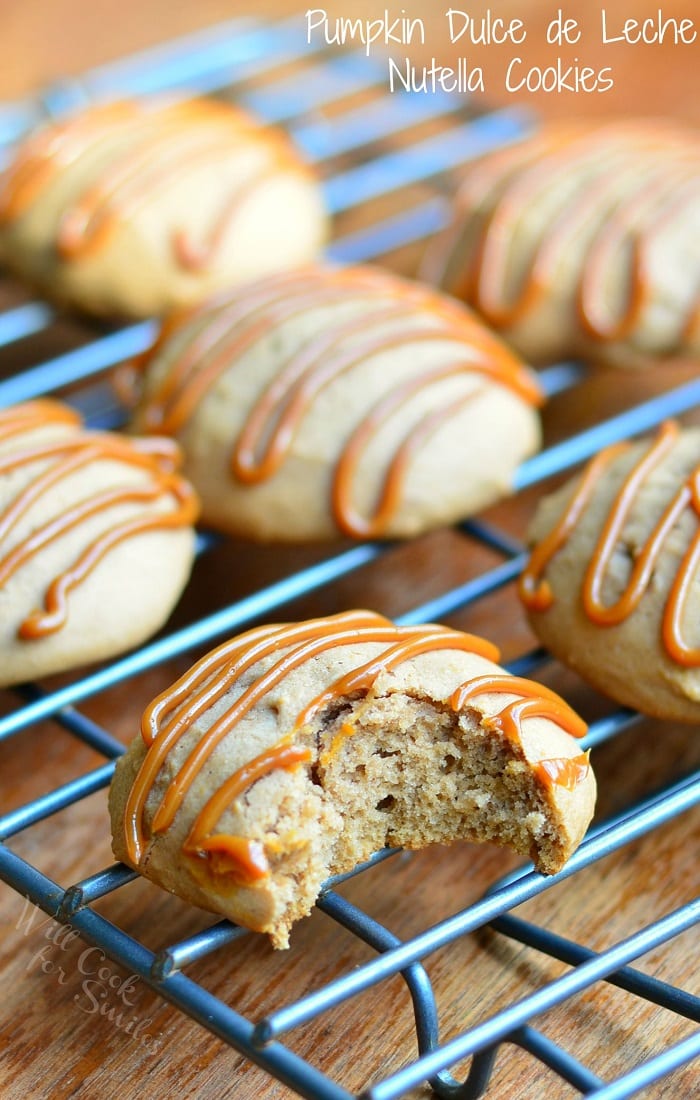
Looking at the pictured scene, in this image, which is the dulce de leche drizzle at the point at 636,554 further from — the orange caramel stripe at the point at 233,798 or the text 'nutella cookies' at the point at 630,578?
the orange caramel stripe at the point at 233,798

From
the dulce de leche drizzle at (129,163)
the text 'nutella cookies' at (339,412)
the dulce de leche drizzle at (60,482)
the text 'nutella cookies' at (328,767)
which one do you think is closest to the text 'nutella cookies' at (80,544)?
the dulce de leche drizzle at (60,482)

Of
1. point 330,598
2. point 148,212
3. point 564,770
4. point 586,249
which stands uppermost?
point 148,212

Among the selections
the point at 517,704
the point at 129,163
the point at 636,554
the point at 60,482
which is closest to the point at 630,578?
the point at 636,554

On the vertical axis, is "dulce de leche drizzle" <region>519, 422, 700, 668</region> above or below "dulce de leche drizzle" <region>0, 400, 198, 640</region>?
below

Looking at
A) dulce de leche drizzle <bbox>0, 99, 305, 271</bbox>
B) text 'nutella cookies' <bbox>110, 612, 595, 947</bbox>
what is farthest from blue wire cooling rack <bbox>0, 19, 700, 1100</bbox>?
dulce de leche drizzle <bbox>0, 99, 305, 271</bbox>

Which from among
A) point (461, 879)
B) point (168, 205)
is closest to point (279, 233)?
point (168, 205)

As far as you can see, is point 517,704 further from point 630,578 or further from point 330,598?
point 330,598

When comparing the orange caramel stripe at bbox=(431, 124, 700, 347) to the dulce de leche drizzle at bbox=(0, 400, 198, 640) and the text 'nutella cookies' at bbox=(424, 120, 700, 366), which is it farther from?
the dulce de leche drizzle at bbox=(0, 400, 198, 640)
